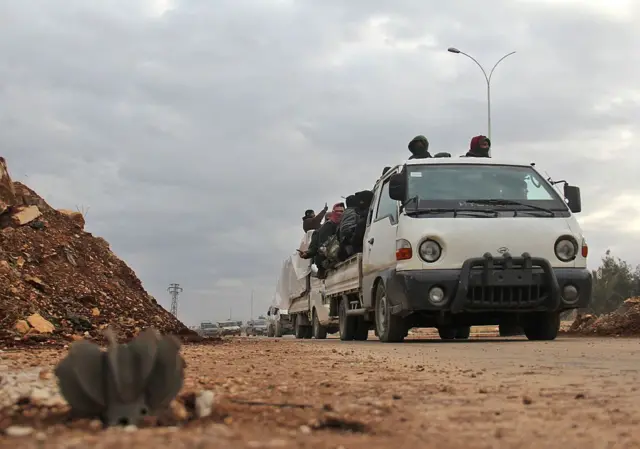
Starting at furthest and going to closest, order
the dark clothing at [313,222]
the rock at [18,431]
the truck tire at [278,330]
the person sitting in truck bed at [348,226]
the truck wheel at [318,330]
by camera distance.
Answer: the truck tire at [278,330] < the dark clothing at [313,222] < the truck wheel at [318,330] < the person sitting in truck bed at [348,226] < the rock at [18,431]

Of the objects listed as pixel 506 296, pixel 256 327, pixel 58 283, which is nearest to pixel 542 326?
pixel 506 296

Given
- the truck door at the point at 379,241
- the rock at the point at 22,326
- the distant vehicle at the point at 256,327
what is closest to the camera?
the rock at the point at 22,326

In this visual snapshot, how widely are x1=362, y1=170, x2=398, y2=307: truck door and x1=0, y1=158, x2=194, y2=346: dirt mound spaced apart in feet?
8.86

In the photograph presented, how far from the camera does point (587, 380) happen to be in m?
4.12

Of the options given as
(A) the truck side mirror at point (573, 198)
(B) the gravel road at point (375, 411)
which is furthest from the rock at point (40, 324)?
(A) the truck side mirror at point (573, 198)

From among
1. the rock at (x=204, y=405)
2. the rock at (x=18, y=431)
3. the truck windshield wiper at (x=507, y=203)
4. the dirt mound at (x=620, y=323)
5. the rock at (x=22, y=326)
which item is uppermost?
the truck windshield wiper at (x=507, y=203)

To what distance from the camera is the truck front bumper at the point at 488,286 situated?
9.01 m

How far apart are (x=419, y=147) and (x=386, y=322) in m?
3.02

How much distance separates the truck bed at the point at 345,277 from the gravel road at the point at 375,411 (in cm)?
671

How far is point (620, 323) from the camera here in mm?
13773

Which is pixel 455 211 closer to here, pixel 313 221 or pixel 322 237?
pixel 322 237

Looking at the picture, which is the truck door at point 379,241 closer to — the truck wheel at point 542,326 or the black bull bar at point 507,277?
the black bull bar at point 507,277

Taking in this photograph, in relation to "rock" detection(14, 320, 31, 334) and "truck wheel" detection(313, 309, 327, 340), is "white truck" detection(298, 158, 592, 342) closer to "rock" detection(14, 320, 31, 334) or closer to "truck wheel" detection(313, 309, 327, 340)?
"rock" detection(14, 320, 31, 334)

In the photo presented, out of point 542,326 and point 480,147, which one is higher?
point 480,147
